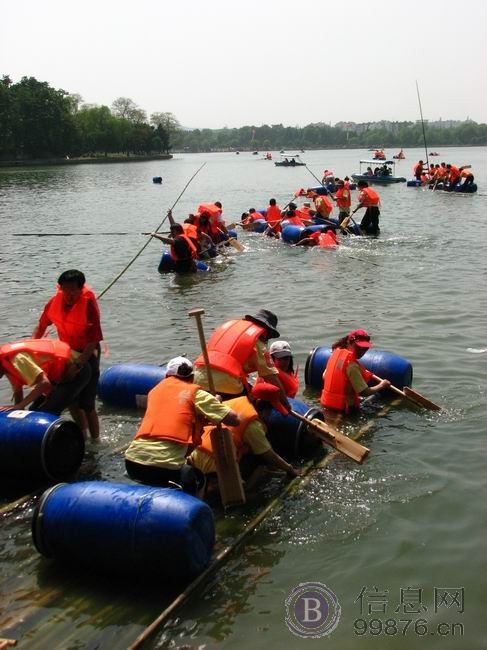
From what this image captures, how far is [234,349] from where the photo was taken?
6.84 metres

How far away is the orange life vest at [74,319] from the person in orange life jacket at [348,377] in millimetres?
3018

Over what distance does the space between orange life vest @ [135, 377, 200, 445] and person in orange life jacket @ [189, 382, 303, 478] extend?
22.9 inches

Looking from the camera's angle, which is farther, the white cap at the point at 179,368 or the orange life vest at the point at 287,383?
the orange life vest at the point at 287,383

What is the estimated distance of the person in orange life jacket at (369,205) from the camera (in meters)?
22.3

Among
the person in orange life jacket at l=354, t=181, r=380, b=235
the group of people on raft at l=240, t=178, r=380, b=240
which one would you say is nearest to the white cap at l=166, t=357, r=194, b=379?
the group of people on raft at l=240, t=178, r=380, b=240

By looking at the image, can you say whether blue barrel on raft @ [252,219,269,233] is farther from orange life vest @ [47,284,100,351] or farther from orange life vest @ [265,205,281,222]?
orange life vest @ [47,284,100,351]

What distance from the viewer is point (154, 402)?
19.4 ft

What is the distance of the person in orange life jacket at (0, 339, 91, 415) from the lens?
6680 millimetres

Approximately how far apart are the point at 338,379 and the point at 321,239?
1380 cm

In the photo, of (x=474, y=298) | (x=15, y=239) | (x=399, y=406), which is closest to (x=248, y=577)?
(x=399, y=406)

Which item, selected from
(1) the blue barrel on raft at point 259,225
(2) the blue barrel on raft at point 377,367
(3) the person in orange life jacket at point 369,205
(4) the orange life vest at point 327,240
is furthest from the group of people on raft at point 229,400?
(1) the blue barrel on raft at point 259,225

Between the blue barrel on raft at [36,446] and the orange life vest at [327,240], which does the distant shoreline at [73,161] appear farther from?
the blue barrel on raft at [36,446]

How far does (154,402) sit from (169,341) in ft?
20.8

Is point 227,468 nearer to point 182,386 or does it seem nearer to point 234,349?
point 182,386
